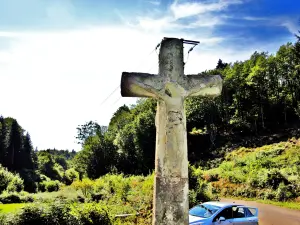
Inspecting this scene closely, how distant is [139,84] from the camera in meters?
4.23

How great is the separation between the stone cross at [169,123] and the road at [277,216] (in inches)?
623

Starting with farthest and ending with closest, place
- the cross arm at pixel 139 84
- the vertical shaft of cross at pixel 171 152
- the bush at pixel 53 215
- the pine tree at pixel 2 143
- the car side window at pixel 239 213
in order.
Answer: the pine tree at pixel 2 143 < the car side window at pixel 239 213 < the bush at pixel 53 215 < the cross arm at pixel 139 84 < the vertical shaft of cross at pixel 171 152

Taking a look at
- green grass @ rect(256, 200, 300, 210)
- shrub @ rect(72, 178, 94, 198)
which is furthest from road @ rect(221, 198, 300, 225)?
shrub @ rect(72, 178, 94, 198)

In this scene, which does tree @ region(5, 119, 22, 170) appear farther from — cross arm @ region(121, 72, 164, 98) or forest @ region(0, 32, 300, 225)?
cross arm @ region(121, 72, 164, 98)

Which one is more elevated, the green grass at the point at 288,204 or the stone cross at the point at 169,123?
the stone cross at the point at 169,123

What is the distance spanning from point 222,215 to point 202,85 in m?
9.63

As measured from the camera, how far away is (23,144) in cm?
9850

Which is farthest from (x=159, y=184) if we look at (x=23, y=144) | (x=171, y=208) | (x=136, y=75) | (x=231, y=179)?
(x=23, y=144)

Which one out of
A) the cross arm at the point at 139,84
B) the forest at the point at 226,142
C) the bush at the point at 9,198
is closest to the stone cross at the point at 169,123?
the cross arm at the point at 139,84

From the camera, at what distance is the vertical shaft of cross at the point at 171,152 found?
3.89 meters

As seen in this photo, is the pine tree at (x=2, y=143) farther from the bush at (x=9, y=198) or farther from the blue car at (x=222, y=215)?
the blue car at (x=222, y=215)

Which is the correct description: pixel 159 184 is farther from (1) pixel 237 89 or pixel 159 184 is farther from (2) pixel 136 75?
(1) pixel 237 89

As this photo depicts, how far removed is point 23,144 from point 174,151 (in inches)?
4075

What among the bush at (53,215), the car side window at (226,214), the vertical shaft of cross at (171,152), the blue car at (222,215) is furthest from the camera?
the car side window at (226,214)
